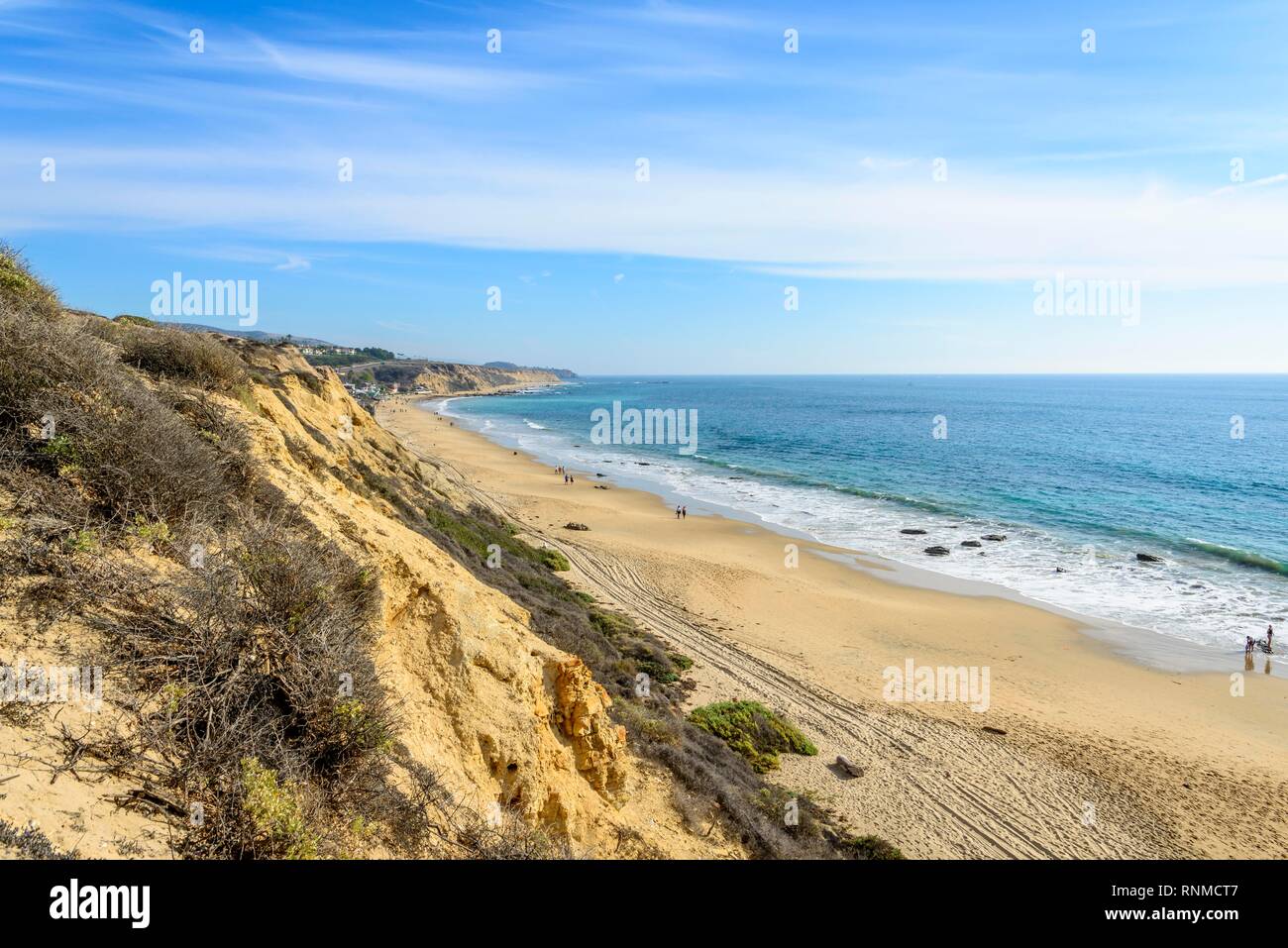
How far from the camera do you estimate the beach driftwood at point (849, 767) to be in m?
13.0

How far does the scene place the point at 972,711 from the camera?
16.4 meters

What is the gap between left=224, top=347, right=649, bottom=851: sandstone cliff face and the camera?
23.4ft

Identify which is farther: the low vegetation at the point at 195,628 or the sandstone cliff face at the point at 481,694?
the sandstone cliff face at the point at 481,694

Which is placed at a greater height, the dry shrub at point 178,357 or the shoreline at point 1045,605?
the dry shrub at point 178,357

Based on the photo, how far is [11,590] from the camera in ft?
16.2

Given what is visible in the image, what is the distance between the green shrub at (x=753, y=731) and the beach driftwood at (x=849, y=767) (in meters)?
0.55

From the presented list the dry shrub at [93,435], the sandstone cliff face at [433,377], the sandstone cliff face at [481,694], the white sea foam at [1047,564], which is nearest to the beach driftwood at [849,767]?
the sandstone cliff face at [481,694]

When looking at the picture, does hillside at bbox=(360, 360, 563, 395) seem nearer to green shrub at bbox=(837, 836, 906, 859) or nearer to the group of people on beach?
the group of people on beach

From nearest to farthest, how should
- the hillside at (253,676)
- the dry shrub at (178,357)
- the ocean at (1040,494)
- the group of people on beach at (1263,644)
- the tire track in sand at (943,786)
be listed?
the hillside at (253,676), the dry shrub at (178,357), the tire track in sand at (943,786), the group of people on beach at (1263,644), the ocean at (1040,494)

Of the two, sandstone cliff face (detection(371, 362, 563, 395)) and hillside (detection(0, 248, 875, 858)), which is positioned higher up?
sandstone cliff face (detection(371, 362, 563, 395))

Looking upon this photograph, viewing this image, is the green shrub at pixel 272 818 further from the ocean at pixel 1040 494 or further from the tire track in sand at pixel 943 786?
the ocean at pixel 1040 494

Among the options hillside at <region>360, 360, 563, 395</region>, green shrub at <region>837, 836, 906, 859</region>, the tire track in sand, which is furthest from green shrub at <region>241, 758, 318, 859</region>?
hillside at <region>360, 360, 563, 395</region>

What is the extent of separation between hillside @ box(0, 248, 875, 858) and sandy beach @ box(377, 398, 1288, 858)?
3547 mm
